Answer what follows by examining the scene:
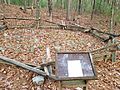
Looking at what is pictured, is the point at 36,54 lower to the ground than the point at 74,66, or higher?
lower

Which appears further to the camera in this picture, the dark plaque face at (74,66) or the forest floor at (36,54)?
the forest floor at (36,54)

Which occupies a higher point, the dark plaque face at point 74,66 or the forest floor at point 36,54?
the dark plaque face at point 74,66

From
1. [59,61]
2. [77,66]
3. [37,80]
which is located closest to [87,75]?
[77,66]

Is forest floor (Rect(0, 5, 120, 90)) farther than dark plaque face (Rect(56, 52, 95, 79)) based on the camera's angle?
Yes

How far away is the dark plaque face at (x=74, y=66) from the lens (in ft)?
13.7

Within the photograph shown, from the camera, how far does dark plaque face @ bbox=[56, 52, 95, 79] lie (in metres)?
4.16

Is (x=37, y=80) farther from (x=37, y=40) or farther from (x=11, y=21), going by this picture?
(x=11, y=21)

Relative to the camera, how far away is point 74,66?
4.30 metres

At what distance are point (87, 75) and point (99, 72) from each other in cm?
269

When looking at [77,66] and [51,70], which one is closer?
[77,66]

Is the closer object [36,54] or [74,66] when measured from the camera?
[74,66]

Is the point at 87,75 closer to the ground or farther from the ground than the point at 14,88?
farther from the ground

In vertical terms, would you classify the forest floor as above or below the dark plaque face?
below

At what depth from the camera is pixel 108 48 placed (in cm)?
744
